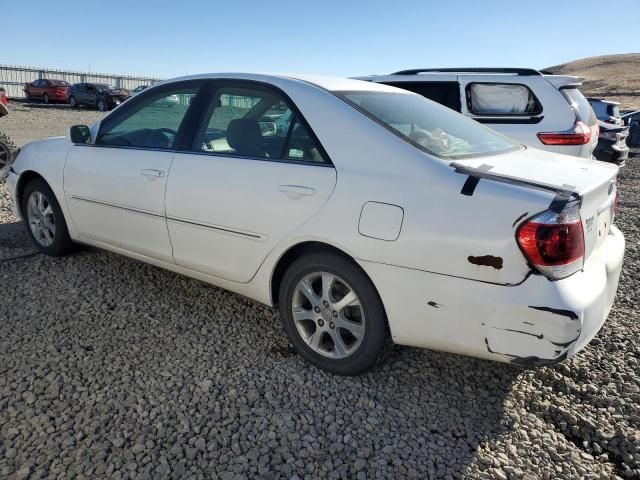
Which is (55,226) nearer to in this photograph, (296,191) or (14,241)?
(14,241)

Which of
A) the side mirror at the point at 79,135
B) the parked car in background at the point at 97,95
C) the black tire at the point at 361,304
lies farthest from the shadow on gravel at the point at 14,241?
the parked car in background at the point at 97,95

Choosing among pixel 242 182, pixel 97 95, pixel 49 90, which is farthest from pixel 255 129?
pixel 49 90

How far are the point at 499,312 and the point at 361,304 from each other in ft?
2.30

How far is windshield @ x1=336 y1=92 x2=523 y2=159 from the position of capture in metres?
2.77

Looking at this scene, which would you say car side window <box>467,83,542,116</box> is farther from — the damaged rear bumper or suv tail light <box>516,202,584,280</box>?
suv tail light <box>516,202,584,280</box>

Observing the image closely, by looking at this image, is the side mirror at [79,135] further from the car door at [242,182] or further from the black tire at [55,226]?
the car door at [242,182]

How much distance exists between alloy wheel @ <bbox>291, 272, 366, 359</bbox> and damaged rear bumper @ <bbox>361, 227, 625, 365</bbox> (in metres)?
0.24

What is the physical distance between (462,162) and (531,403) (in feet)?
4.34

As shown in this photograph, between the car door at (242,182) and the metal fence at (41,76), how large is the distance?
1353 inches

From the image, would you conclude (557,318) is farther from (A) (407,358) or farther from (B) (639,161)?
(B) (639,161)

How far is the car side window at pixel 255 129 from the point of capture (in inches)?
115

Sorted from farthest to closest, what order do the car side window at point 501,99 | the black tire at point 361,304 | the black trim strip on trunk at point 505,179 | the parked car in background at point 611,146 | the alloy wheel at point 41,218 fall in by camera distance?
the parked car in background at point 611,146, the car side window at point 501,99, the alloy wheel at point 41,218, the black tire at point 361,304, the black trim strip on trunk at point 505,179

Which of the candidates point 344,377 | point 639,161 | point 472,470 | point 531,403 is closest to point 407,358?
point 344,377

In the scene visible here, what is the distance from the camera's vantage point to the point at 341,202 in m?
2.63
